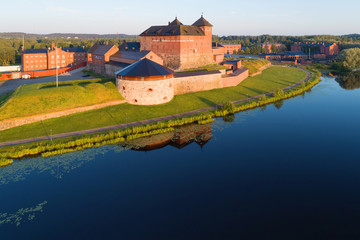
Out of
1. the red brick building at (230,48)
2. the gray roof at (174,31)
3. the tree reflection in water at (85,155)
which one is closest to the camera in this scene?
the tree reflection in water at (85,155)

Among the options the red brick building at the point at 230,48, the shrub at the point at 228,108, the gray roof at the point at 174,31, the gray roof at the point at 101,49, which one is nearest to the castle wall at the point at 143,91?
the shrub at the point at 228,108

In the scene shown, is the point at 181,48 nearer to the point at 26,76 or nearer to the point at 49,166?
the point at 26,76

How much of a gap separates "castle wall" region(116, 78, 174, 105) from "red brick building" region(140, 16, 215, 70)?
19.5m

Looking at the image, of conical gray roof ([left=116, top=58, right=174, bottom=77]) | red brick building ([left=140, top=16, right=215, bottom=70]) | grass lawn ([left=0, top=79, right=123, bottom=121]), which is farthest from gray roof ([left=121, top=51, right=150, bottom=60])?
grass lawn ([left=0, top=79, right=123, bottom=121])

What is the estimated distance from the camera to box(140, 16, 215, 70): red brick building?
189 feet

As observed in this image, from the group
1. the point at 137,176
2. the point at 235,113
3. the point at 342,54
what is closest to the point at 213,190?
the point at 137,176

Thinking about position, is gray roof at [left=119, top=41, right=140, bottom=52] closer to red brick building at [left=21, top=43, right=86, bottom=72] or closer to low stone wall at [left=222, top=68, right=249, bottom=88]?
red brick building at [left=21, top=43, right=86, bottom=72]

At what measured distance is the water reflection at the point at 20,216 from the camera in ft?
51.9

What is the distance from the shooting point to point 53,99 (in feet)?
113

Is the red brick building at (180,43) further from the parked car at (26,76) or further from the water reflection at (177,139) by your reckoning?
the water reflection at (177,139)

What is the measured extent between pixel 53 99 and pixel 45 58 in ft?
159

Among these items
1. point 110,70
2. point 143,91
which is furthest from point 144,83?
point 110,70

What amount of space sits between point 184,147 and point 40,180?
13.5 meters

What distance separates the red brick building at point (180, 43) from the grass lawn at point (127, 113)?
1312 cm
